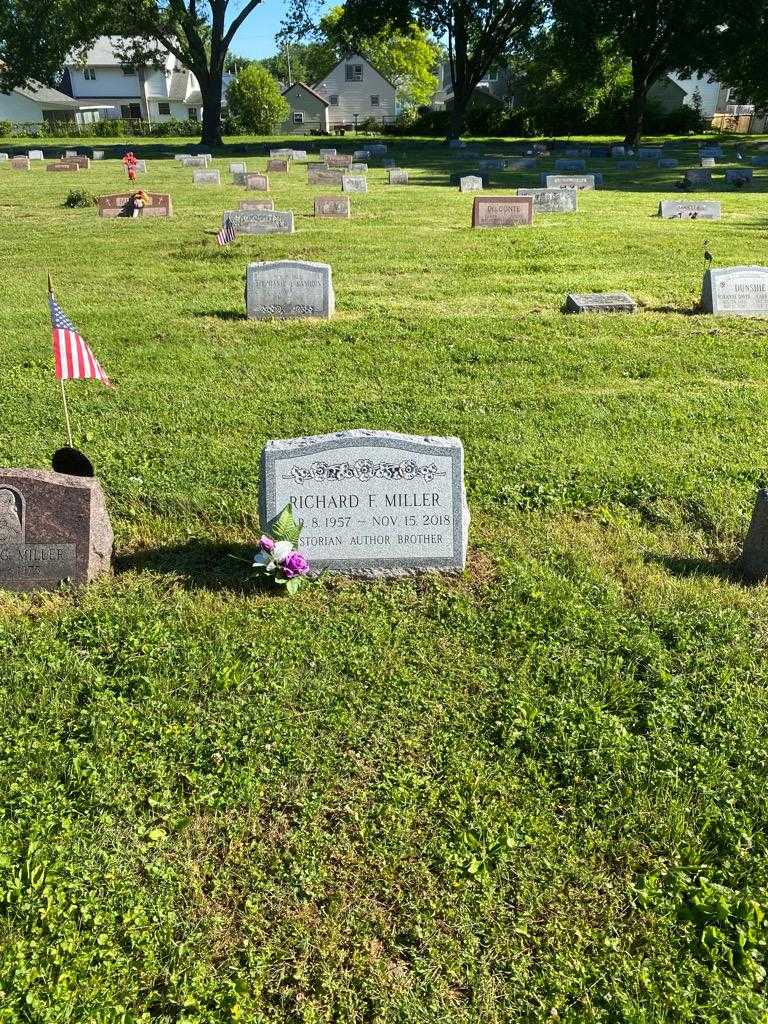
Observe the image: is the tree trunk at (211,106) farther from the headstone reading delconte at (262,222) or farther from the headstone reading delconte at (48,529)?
the headstone reading delconte at (48,529)

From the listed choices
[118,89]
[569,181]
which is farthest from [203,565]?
[118,89]

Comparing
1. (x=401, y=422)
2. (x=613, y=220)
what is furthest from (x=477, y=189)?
(x=401, y=422)

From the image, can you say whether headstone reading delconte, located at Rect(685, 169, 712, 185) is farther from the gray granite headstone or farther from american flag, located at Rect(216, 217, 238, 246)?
the gray granite headstone

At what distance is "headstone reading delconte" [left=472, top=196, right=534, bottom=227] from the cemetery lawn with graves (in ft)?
36.0

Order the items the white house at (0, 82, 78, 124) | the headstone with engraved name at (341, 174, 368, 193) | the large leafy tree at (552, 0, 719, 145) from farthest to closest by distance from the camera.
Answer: the white house at (0, 82, 78, 124) → the large leafy tree at (552, 0, 719, 145) → the headstone with engraved name at (341, 174, 368, 193)

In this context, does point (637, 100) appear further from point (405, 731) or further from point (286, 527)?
point (405, 731)

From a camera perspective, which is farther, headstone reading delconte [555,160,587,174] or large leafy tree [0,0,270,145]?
large leafy tree [0,0,270,145]

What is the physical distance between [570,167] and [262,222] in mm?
21281

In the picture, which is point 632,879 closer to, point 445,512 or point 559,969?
point 559,969

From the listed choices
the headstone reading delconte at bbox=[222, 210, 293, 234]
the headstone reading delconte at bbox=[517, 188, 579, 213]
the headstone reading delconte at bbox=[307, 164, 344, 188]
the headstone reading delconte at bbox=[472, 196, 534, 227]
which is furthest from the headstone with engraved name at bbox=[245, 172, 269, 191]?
the headstone reading delconte at bbox=[472, 196, 534, 227]

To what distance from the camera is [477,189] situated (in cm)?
2592

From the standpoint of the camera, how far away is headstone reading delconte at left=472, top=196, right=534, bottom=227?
58.9ft

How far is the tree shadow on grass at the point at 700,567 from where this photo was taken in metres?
4.92

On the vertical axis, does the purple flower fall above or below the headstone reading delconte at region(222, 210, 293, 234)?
below
